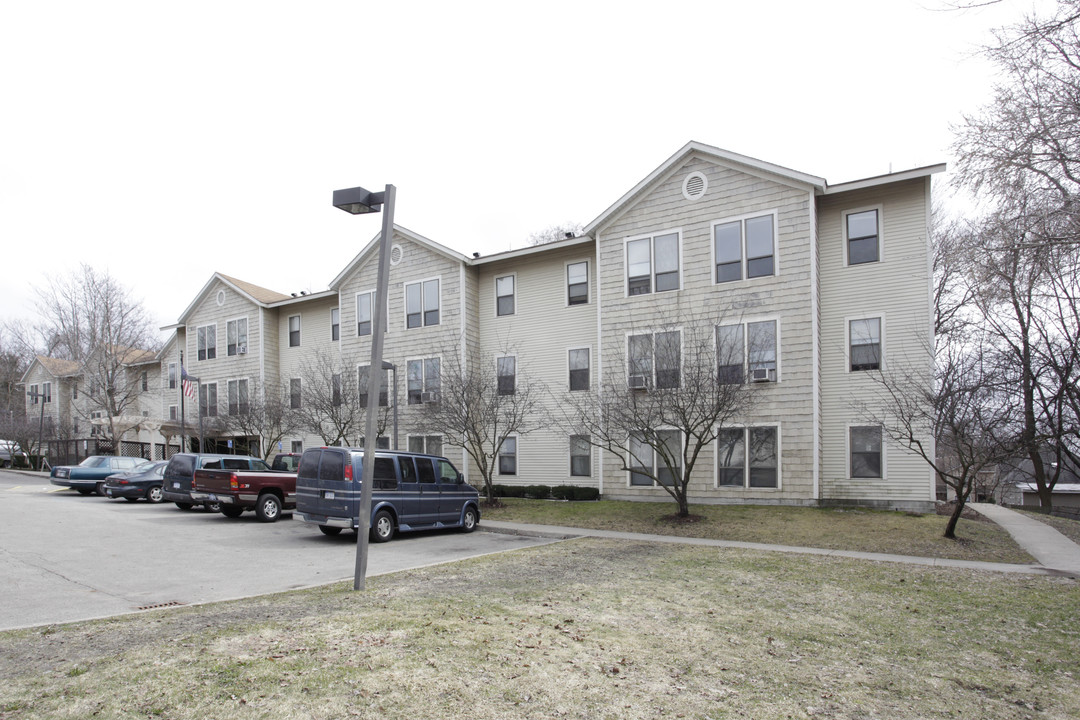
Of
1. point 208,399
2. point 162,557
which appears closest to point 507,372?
point 162,557

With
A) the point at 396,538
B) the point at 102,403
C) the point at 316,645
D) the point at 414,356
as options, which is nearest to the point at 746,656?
the point at 316,645

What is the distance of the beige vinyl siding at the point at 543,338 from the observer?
80.5 feet

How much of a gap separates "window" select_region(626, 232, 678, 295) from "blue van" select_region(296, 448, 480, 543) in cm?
998

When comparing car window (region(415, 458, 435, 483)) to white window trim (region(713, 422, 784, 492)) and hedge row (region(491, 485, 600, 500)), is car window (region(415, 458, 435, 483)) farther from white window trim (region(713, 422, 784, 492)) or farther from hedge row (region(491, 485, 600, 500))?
white window trim (region(713, 422, 784, 492))

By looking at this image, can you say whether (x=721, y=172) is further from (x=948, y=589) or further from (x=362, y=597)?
(x=362, y=597)

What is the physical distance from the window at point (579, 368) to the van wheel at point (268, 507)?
10.9m

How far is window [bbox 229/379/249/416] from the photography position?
102 feet

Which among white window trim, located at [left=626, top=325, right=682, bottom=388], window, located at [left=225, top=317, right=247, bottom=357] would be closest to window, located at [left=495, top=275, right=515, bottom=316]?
white window trim, located at [left=626, top=325, right=682, bottom=388]

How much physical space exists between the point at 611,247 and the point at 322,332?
54.0ft

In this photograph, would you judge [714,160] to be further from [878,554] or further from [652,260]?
[878,554]

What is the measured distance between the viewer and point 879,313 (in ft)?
64.4

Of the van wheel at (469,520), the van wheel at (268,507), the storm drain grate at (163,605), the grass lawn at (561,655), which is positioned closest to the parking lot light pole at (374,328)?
the grass lawn at (561,655)

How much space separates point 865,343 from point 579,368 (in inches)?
375

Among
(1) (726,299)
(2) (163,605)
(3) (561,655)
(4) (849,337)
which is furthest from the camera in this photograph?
(1) (726,299)
